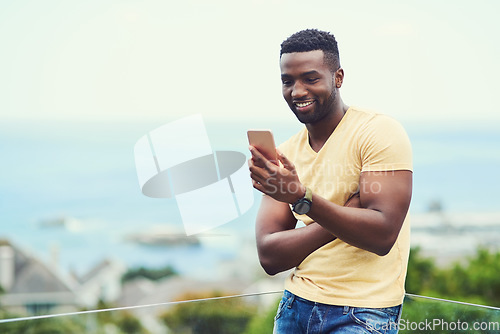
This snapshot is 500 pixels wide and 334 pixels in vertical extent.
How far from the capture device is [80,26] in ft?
79.7

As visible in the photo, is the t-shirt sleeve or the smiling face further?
the smiling face

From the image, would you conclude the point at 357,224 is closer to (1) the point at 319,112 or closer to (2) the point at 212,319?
(1) the point at 319,112

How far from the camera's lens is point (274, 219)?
4.95 feet

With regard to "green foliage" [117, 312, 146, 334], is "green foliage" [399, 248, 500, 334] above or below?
below

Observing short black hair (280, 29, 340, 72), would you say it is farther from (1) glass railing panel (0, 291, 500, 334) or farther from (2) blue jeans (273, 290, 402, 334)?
(1) glass railing panel (0, 291, 500, 334)

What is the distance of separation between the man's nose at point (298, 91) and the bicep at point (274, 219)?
0.93 feet

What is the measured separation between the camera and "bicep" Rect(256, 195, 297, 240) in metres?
1.50

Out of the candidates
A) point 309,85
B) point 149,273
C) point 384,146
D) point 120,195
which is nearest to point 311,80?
point 309,85

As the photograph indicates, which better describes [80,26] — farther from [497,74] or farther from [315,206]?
[315,206]

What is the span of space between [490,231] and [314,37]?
22.1 m

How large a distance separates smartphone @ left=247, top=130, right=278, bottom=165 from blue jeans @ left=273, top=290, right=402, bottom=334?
1.19 ft

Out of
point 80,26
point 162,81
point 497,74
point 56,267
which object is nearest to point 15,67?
point 80,26

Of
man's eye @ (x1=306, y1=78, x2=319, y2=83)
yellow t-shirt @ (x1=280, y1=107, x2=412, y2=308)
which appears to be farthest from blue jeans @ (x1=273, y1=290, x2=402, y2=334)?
man's eye @ (x1=306, y1=78, x2=319, y2=83)

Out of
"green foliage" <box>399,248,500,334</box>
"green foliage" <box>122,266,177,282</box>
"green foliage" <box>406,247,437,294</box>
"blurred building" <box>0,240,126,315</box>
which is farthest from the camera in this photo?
"green foliage" <box>122,266,177,282</box>
